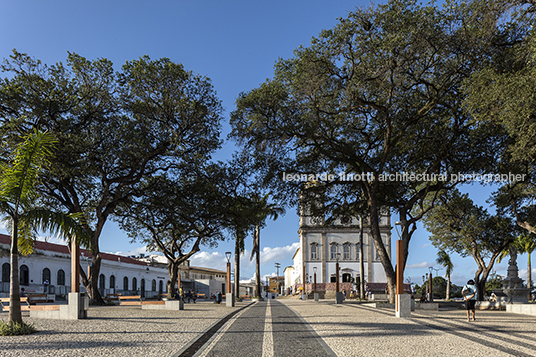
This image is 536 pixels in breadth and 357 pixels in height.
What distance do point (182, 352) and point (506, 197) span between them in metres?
23.1

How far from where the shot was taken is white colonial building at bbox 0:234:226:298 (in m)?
36.3

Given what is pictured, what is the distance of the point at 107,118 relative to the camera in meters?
23.5

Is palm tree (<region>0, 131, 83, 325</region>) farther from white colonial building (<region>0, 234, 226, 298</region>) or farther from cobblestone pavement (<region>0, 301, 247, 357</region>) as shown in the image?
white colonial building (<region>0, 234, 226, 298</region>)

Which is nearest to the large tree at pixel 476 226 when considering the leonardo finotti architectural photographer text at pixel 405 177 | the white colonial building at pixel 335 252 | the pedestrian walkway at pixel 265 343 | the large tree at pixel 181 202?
the leonardo finotti architectural photographer text at pixel 405 177

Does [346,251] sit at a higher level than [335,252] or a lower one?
higher

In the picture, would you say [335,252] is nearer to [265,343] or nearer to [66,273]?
[66,273]

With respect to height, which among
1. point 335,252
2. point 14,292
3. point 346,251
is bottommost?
point 335,252

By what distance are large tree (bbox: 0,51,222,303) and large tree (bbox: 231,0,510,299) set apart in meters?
2.70

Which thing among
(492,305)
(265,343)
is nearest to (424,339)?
(265,343)

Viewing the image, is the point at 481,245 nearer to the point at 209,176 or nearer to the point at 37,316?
the point at 209,176

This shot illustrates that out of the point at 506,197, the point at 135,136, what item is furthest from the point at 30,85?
the point at 506,197

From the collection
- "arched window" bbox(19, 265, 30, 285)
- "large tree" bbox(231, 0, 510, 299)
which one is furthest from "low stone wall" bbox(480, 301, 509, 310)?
"arched window" bbox(19, 265, 30, 285)

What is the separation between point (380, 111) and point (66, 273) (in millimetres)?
33796

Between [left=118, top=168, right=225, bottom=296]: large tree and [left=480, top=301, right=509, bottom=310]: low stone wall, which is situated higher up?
[left=118, top=168, right=225, bottom=296]: large tree
